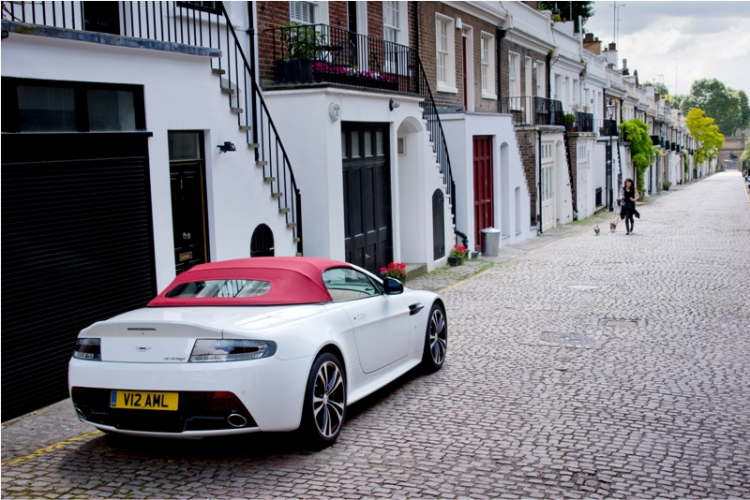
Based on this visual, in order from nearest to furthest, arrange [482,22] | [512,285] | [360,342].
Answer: [360,342] → [512,285] → [482,22]

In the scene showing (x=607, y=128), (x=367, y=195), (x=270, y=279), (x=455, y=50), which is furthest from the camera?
(x=607, y=128)

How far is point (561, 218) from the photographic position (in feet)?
106

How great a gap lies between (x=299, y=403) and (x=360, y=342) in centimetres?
124

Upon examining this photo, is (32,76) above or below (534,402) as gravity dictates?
above

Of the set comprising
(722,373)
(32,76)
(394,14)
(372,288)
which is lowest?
(722,373)

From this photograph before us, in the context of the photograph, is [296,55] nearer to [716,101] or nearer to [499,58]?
[499,58]

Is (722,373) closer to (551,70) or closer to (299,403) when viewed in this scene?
(299,403)

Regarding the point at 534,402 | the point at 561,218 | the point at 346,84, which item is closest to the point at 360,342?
the point at 534,402

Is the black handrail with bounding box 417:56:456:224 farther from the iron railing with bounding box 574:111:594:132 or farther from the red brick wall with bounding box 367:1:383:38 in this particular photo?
the iron railing with bounding box 574:111:594:132

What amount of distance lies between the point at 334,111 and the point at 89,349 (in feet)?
27.3

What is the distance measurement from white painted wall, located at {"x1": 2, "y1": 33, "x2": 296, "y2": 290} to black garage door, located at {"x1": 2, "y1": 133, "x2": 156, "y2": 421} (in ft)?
0.87

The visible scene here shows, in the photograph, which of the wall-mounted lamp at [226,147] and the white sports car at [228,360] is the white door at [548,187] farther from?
the white sports car at [228,360]

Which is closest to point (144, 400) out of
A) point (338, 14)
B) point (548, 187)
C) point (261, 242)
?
point (261, 242)

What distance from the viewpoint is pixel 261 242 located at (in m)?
11.6
